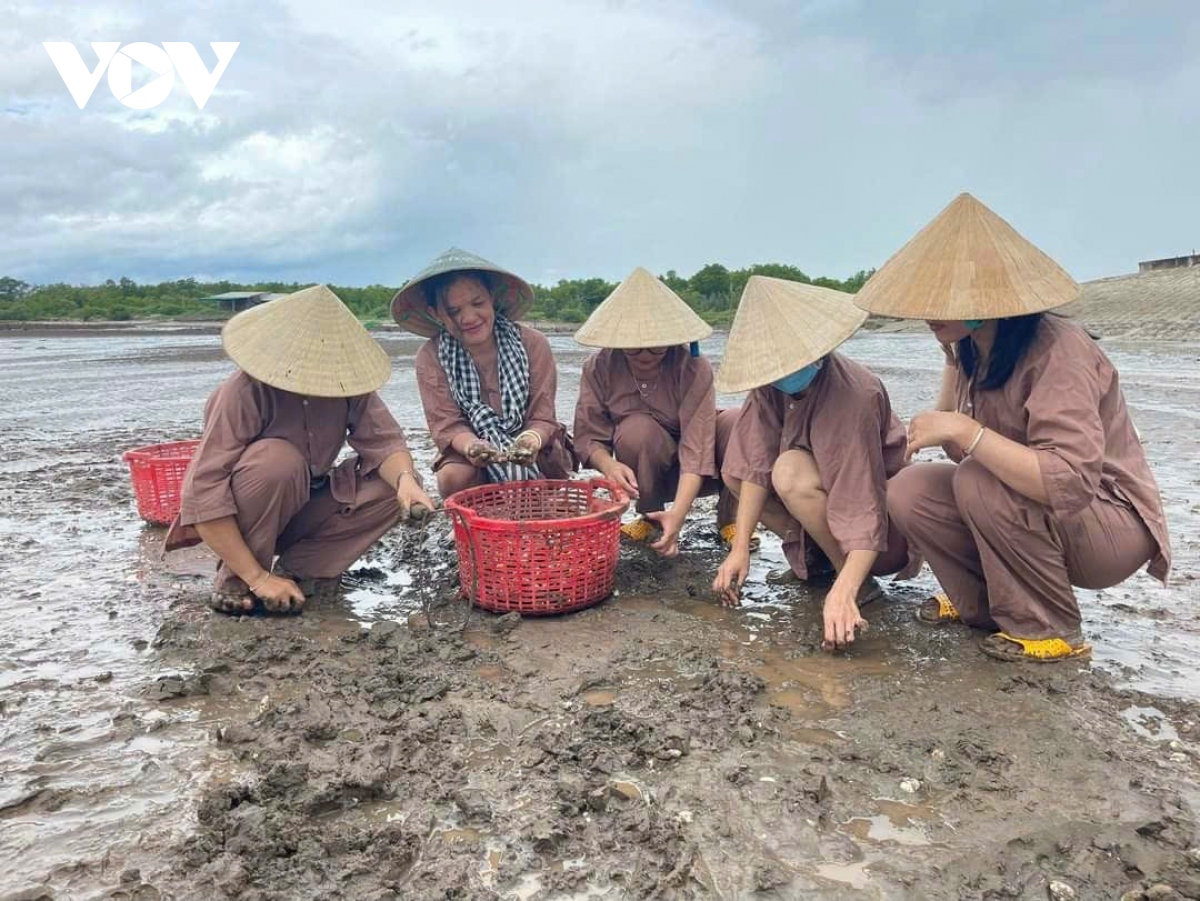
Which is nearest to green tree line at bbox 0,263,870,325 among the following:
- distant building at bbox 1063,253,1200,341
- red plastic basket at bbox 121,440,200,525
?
distant building at bbox 1063,253,1200,341

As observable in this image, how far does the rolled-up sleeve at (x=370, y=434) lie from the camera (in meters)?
3.64

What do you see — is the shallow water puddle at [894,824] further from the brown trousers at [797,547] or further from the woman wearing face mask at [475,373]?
the woman wearing face mask at [475,373]

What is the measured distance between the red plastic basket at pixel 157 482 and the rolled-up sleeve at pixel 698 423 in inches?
96.8

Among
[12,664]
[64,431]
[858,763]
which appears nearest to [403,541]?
[12,664]

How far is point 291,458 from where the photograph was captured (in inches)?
132

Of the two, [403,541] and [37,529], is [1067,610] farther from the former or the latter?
[37,529]

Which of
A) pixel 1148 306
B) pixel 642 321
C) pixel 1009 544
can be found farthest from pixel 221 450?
pixel 1148 306

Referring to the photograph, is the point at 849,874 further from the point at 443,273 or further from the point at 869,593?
the point at 443,273

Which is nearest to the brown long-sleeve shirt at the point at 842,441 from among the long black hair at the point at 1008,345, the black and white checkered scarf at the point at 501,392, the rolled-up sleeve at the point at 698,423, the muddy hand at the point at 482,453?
the long black hair at the point at 1008,345

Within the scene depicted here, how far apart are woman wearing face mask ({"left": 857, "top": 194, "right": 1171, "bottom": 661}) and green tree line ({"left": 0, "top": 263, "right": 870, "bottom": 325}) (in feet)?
81.5

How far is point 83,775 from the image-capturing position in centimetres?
226

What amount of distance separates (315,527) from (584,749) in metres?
1.84

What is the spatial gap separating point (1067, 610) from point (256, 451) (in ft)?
9.15

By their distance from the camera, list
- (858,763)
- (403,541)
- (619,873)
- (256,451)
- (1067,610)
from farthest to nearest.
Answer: (403,541) < (256,451) < (1067,610) < (858,763) < (619,873)
